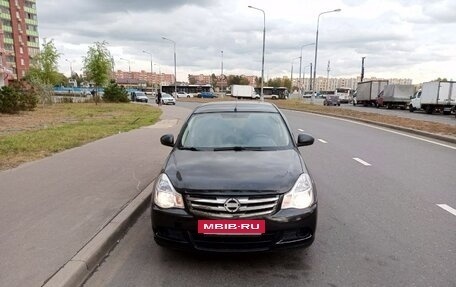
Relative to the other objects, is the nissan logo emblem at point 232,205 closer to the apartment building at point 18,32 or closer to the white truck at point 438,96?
the white truck at point 438,96

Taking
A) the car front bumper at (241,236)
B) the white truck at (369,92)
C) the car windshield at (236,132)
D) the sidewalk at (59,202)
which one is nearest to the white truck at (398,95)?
the white truck at (369,92)

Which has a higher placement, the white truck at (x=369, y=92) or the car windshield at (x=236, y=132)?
the car windshield at (x=236, y=132)

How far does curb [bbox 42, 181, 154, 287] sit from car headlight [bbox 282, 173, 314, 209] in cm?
195

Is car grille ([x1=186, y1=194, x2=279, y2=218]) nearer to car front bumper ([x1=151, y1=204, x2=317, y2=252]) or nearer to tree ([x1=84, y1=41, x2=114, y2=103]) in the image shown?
car front bumper ([x1=151, y1=204, x2=317, y2=252])

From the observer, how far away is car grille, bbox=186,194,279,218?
3.41 metres

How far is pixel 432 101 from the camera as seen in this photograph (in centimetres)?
3183

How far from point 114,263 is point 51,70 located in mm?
47522

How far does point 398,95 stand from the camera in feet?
134

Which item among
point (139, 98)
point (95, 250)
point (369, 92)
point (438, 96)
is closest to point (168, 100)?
point (139, 98)

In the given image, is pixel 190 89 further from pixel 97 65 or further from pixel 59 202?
pixel 59 202

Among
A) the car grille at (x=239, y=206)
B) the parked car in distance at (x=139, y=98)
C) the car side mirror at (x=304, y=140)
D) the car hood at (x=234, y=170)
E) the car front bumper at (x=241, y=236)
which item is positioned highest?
the car side mirror at (x=304, y=140)

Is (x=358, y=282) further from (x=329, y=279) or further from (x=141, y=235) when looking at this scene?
(x=141, y=235)

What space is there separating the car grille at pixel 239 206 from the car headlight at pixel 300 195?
5.9 inches

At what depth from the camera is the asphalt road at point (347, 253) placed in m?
3.48
